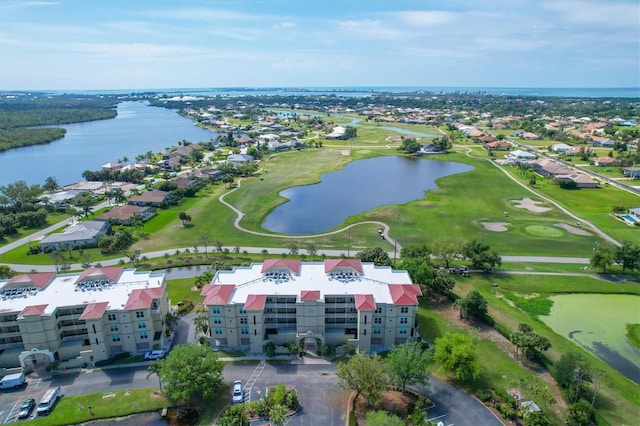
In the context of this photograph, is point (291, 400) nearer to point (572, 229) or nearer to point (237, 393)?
point (237, 393)

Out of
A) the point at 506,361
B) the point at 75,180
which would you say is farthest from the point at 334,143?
the point at 506,361

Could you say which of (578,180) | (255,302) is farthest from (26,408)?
(578,180)

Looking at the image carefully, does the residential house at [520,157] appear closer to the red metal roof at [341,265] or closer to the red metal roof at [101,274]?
the red metal roof at [341,265]

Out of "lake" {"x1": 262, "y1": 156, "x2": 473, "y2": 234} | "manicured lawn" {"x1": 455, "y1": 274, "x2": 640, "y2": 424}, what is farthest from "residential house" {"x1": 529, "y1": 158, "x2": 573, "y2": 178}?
"manicured lawn" {"x1": 455, "y1": 274, "x2": 640, "y2": 424}

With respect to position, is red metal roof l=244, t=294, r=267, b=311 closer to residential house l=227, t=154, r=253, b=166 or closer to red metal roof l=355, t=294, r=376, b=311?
red metal roof l=355, t=294, r=376, b=311

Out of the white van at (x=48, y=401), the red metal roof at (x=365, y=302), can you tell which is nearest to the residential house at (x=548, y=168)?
the red metal roof at (x=365, y=302)

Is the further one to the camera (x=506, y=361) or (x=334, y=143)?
(x=334, y=143)

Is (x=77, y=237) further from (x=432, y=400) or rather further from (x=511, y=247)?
(x=511, y=247)
